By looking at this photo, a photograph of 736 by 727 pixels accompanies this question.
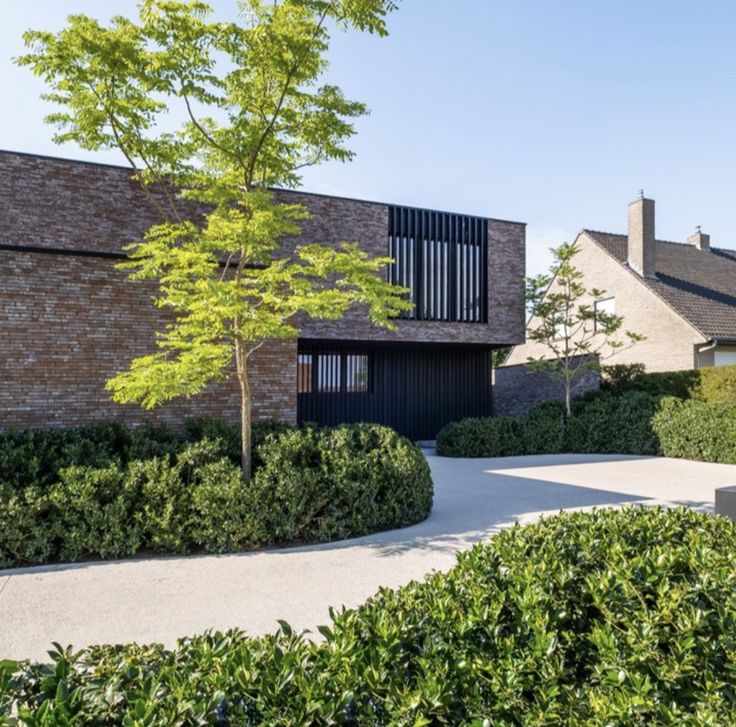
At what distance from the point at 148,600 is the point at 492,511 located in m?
4.20

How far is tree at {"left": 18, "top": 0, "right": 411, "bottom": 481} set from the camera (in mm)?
5824

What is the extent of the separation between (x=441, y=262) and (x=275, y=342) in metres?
6.90

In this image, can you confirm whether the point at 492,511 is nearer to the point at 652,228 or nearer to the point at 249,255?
the point at 249,255

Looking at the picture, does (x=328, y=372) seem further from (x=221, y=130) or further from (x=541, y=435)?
(x=221, y=130)

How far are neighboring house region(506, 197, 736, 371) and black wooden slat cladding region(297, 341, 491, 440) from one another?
14.3 feet

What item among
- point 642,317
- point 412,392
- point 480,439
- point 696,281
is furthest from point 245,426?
point 696,281

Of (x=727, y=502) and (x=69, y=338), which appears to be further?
(x=69, y=338)

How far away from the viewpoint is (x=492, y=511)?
6723mm

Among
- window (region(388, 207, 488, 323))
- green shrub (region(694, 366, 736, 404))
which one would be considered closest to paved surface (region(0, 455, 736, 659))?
green shrub (region(694, 366, 736, 404))

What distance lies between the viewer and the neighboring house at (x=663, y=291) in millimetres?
15098

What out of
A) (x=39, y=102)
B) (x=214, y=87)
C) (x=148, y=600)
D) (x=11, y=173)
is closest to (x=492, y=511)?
(x=148, y=600)

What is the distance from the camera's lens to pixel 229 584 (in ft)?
14.1

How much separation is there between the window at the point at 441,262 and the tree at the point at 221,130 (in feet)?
22.7

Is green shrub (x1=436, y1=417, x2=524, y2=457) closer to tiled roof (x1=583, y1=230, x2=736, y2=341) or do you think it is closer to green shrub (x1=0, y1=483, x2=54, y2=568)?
tiled roof (x1=583, y1=230, x2=736, y2=341)
